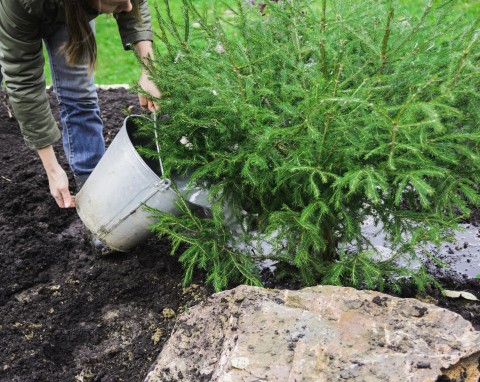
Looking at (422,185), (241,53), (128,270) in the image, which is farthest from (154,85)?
(422,185)

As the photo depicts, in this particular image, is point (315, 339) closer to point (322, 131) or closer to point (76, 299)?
point (322, 131)

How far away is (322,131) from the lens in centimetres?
228

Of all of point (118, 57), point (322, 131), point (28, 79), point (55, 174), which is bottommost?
point (118, 57)

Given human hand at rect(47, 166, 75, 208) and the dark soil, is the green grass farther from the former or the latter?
human hand at rect(47, 166, 75, 208)

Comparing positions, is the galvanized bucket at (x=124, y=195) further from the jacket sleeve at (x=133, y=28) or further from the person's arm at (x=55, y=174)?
the jacket sleeve at (x=133, y=28)

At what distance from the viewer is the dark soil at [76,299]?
2.65 metres

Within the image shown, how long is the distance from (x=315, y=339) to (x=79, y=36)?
5.64 ft

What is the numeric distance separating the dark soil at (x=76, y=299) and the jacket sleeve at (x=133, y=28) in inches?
15.1

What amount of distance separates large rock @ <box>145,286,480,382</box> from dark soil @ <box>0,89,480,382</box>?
54cm

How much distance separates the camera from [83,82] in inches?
135

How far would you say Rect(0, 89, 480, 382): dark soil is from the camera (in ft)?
8.69

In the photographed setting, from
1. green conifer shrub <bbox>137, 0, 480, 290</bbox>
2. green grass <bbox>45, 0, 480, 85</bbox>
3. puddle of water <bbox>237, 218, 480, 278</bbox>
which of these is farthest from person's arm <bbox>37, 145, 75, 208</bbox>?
green grass <bbox>45, 0, 480, 85</bbox>

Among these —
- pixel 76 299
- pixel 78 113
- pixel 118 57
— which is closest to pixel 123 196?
pixel 76 299

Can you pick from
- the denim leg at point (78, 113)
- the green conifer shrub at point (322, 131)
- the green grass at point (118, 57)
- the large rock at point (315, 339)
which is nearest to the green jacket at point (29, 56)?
the denim leg at point (78, 113)
